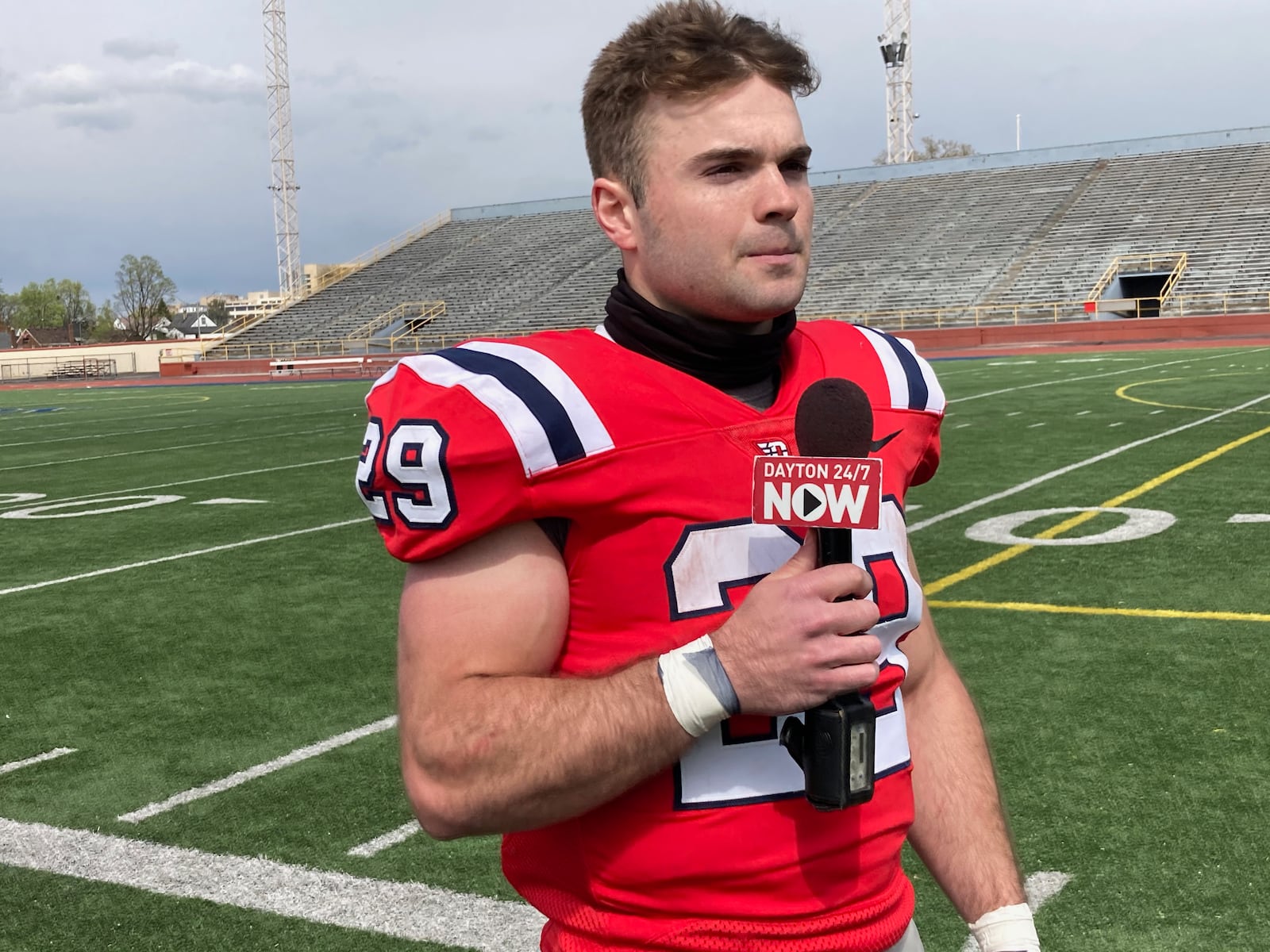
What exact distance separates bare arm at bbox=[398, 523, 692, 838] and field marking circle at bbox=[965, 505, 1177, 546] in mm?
6506

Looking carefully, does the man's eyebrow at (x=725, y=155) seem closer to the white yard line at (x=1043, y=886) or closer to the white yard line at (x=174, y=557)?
the white yard line at (x=1043, y=886)

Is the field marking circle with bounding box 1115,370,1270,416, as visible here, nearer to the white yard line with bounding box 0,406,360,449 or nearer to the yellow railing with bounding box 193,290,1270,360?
the white yard line with bounding box 0,406,360,449

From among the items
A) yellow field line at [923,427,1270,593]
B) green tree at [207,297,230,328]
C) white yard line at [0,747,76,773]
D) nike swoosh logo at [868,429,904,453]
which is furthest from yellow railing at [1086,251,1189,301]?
green tree at [207,297,230,328]

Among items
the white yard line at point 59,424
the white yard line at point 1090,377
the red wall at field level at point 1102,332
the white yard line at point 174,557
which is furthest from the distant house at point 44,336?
the white yard line at point 174,557

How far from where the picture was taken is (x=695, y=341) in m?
1.61

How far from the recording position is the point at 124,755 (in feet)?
15.1

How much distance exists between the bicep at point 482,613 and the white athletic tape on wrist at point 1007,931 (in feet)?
2.15

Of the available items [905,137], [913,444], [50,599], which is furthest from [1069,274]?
[913,444]

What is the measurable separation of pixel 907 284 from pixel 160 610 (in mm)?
35849

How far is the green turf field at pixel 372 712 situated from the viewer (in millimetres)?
3332

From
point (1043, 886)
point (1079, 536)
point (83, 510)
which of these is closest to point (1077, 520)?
point (1079, 536)

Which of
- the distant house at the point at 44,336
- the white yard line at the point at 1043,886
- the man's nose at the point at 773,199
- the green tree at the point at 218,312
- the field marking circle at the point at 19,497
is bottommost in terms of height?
the white yard line at the point at 1043,886

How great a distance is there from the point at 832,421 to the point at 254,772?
3437 millimetres

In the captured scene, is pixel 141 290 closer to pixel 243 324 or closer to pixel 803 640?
pixel 243 324
